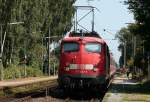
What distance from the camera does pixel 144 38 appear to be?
41.0 m

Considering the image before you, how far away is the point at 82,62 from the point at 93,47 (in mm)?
1375

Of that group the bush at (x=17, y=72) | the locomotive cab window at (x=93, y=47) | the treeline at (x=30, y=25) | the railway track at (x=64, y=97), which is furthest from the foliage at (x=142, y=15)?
the bush at (x=17, y=72)

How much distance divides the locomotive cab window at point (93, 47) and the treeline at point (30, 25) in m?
42.8

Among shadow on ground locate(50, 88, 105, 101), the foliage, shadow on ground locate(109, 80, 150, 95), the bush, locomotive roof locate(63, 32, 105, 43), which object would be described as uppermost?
the foliage

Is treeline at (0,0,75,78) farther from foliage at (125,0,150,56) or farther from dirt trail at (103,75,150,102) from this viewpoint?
dirt trail at (103,75,150,102)

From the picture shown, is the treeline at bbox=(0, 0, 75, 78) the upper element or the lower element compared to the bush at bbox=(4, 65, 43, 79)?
upper

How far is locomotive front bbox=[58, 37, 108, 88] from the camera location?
96.5 ft

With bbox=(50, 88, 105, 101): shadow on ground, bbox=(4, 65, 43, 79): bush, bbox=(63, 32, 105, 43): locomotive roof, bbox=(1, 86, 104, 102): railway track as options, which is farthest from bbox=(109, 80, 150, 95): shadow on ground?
bbox=(4, 65, 43, 79): bush

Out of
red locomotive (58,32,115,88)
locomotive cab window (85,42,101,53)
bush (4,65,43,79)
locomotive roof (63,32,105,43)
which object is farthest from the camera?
bush (4,65,43,79)

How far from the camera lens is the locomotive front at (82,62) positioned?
29.4m

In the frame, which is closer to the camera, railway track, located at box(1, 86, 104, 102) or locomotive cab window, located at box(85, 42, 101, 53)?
railway track, located at box(1, 86, 104, 102)

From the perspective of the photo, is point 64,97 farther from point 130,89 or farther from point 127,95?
point 130,89

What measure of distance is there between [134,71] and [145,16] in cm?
4344

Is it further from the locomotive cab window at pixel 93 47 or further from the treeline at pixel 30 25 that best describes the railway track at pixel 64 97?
the treeline at pixel 30 25
